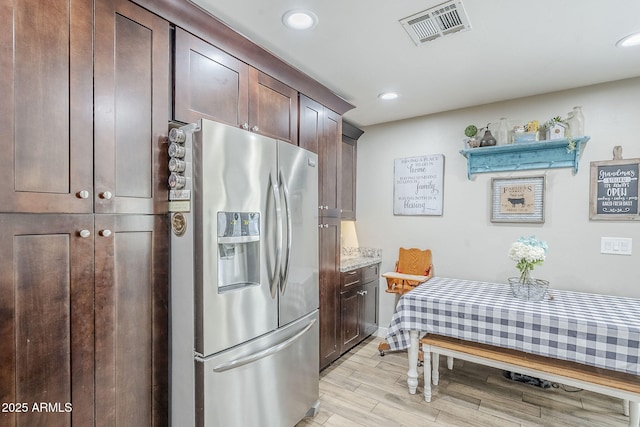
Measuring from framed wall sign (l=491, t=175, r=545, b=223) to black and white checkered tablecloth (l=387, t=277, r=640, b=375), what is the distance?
68 centimetres

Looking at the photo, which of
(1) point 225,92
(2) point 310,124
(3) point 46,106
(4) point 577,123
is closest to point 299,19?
(1) point 225,92

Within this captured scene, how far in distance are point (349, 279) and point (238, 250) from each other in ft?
5.30

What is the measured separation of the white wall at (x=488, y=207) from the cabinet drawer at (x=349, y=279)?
1.94ft

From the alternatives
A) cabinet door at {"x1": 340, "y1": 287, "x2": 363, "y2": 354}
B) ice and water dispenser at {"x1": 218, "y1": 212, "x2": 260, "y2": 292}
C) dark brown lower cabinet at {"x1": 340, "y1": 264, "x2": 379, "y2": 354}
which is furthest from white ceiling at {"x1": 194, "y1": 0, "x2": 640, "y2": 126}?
cabinet door at {"x1": 340, "y1": 287, "x2": 363, "y2": 354}

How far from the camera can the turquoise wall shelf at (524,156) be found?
8.60 feet

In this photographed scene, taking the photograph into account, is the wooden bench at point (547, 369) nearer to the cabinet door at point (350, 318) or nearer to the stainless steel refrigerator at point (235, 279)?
the cabinet door at point (350, 318)

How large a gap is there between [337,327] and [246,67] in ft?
7.46

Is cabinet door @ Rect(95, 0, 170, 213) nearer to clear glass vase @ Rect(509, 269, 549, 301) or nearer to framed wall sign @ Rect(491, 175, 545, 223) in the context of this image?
clear glass vase @ Rect(509, 269, 549, 301)

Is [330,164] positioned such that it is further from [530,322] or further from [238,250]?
[530,322]

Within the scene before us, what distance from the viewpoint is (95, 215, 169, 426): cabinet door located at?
131 centimetres

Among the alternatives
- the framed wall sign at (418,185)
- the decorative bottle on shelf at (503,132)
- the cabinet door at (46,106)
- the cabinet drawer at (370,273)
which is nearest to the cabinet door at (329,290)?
the cabinet drawer at (370,273)

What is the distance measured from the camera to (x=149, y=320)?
57.6 inches

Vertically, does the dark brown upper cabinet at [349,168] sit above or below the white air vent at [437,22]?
below

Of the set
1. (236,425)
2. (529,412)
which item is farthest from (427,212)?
(236,425)
